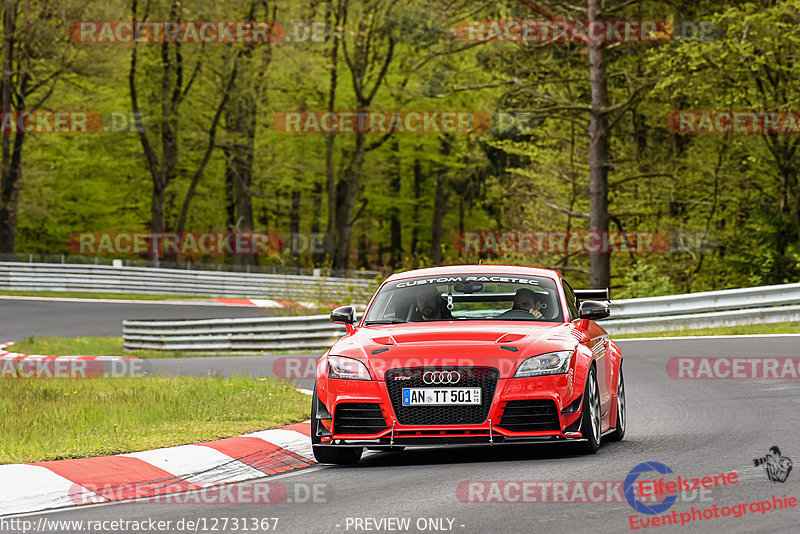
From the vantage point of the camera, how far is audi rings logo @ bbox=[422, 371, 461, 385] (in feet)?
27.6

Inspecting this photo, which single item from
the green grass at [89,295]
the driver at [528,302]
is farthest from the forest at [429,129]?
the driver at [528,302]

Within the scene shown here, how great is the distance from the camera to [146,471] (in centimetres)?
830

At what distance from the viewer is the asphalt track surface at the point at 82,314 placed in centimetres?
3119

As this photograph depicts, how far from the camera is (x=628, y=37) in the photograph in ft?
92.9

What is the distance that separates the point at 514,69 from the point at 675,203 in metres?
5.70

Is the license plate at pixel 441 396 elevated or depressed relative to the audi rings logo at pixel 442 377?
depressed
